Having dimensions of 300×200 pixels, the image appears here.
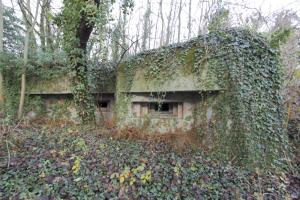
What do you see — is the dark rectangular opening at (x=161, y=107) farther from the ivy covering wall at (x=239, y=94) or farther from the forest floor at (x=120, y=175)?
the forest floor at (x=120, y=175)

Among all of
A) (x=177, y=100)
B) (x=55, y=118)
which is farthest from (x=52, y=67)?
(x=177, y=100)

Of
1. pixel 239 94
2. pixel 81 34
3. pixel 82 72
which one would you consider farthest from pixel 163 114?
pixel 81 34

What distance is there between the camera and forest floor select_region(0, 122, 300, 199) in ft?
9.25

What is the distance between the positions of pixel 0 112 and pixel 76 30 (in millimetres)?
3584

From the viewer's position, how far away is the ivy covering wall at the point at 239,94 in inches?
152

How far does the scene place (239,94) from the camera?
3857 mm

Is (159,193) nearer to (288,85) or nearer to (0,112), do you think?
(288,85)

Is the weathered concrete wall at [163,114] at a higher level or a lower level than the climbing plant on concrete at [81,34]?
lower

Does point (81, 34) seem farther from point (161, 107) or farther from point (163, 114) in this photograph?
point (163, 114)

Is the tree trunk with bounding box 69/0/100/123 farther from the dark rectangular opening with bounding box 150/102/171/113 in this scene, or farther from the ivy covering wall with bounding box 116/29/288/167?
the ivy covering wall with bounding box 116/29/288/167

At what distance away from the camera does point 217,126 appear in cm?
429

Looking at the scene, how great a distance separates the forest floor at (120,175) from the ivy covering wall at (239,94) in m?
0.45

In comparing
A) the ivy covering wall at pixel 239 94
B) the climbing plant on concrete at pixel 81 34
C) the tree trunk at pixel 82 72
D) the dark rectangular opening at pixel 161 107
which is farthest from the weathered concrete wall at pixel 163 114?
the climbing plant on concrete at pixel 81 34

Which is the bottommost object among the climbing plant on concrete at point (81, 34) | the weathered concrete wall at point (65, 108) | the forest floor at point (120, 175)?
the forest floor at point (120, 175)
